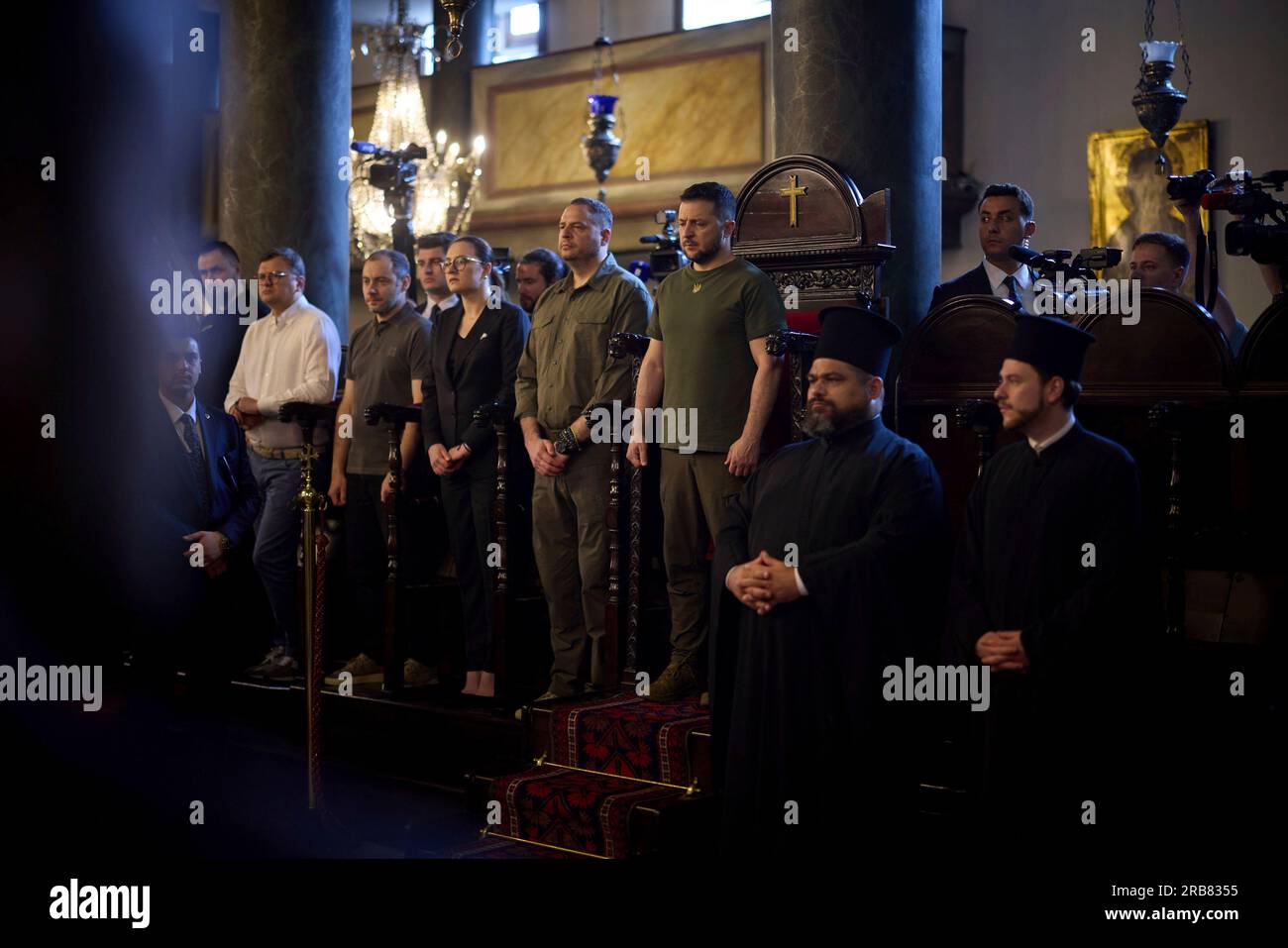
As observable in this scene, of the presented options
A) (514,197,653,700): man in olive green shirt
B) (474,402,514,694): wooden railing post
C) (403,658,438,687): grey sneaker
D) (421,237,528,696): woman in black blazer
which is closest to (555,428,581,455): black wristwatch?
(514,197,653,700): man in olive green shirt

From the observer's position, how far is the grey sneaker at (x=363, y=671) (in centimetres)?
669

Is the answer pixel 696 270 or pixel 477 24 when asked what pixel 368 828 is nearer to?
pixel 696 270

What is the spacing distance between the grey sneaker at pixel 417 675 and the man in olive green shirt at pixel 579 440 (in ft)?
3.02

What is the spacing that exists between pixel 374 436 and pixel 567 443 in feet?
4.73

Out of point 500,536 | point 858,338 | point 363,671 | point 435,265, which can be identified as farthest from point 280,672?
point 858,338

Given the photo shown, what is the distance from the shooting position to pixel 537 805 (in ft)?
16.3

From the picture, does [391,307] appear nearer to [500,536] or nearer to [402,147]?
[500,536]

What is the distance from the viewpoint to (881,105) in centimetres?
584

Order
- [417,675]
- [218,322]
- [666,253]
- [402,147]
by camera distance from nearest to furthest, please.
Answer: [417,675]
[218,322]
[666,253]
[402,147]

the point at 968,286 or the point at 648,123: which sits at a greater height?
the point at 648,123

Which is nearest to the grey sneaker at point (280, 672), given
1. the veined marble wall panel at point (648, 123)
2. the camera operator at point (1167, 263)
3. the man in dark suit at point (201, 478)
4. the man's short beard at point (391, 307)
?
the man in dark suit at point (201, 478)

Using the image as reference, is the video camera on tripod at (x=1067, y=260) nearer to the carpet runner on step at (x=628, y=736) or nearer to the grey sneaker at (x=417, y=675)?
the carpet runner on step at (x=628, y=736)

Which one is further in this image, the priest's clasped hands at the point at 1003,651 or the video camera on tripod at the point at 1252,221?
the video camera on tripod at the point at 1252,221
